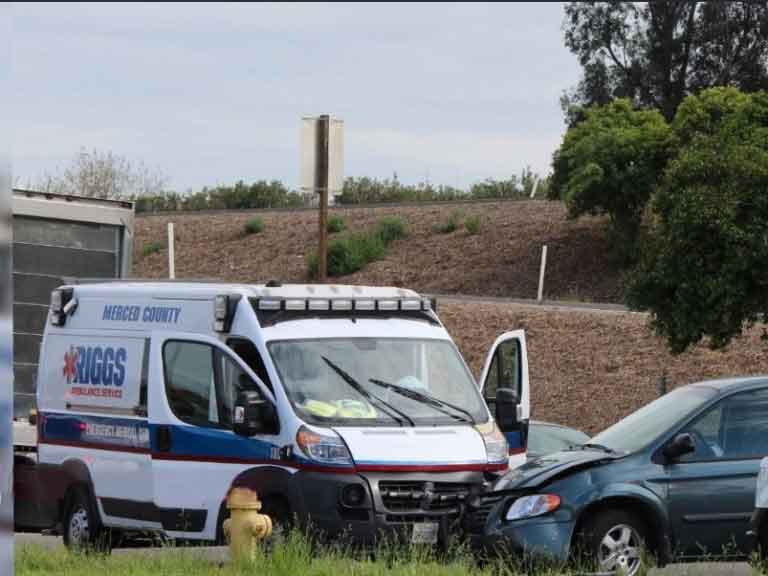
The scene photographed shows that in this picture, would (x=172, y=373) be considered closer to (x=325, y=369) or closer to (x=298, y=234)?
(x=325, y=369)

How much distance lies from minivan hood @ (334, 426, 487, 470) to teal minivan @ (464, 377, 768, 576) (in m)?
0.91

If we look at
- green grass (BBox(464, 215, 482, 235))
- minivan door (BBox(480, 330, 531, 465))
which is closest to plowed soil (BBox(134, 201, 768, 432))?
green grass (BBox(464, 215, 482, 235))

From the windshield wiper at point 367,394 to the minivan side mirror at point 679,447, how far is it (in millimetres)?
2260

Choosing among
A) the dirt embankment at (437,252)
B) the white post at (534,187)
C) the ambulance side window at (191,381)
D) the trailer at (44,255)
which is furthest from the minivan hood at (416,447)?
the white post at (534,187)

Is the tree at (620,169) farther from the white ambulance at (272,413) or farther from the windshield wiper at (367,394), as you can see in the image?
the windshield wiper at (367,394)

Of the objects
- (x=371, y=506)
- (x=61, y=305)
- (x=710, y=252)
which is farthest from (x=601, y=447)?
(x=710, y=252)

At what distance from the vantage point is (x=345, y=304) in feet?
48.0

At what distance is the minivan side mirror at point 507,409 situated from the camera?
49.2 feet

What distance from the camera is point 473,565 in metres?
12.1

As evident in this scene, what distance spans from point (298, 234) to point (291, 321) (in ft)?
117

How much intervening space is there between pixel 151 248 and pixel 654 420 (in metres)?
38.2

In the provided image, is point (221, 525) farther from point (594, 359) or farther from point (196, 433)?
point (594, 359)

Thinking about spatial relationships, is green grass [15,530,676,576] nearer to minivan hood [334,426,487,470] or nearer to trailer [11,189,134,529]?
minivan hood [334,426,487,470]

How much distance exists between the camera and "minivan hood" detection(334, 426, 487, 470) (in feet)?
44.4
